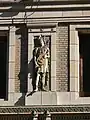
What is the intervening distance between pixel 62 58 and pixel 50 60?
397mm

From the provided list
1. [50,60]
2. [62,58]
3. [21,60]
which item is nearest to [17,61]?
[21,60]

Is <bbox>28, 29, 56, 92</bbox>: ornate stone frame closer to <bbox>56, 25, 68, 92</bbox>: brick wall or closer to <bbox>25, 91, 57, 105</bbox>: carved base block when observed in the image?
<bbox>56, 25, 68, 92</bbox>: brick wall

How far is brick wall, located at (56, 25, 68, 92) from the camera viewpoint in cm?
2136

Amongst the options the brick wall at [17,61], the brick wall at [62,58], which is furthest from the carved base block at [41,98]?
the brick wall at [17,61]

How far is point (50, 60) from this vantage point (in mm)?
21469

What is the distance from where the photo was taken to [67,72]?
70.3 feet

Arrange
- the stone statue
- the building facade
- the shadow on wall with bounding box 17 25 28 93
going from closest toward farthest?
the building facade < the stone statue < the shadow on wall with bounding box 17 25 28 93

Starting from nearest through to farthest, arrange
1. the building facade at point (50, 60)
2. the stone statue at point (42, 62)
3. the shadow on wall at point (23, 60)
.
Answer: the building facade at point (50, 60), the stone statue at point (42, 62), the shadow on wall at point (23, 60)

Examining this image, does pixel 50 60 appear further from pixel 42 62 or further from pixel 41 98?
pixel 41 98

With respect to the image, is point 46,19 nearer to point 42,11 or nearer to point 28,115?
point 42,11

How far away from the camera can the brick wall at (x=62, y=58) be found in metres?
21.4

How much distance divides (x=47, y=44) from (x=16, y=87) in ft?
5.60

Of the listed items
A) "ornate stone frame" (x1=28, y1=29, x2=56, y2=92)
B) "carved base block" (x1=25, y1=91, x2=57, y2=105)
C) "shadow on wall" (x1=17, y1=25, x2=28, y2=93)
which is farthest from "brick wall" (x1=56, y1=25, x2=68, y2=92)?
"shadow on wall" (x1=17, y1=25, x2=28, y2=93)

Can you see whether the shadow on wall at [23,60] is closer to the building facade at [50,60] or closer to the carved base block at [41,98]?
the building facade at [50,60]
